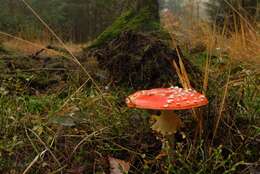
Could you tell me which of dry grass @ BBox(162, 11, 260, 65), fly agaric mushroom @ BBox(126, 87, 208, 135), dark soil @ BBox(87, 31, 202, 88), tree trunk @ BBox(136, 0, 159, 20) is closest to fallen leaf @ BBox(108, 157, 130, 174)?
fly agaric mushroom @ BBox(126, 87, 208, 135)

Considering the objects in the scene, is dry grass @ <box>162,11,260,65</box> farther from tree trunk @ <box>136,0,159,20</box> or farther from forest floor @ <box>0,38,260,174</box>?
forest floor @ <box>0,38,260,174</box>

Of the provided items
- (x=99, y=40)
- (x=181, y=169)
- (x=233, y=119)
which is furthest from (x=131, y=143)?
(x=99, y=40)

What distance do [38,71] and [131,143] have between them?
1.80 metres

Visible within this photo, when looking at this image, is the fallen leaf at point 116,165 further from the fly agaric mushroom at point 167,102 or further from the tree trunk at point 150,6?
the tree trunk at point 150,6

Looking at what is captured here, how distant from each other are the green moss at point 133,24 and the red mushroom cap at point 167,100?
8.67 feet

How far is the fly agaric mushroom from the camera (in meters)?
1.77

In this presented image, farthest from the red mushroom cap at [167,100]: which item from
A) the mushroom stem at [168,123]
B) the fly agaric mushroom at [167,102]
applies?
the mushroom stem at [168,123]

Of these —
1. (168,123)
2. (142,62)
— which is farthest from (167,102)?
(142,62)

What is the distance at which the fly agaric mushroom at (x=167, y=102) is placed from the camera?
177 cm

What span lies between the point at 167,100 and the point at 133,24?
9.62 feet

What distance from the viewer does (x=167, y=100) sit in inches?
71.5

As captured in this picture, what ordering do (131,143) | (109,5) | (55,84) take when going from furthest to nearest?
(109,5) < (55,84) < (131,143)

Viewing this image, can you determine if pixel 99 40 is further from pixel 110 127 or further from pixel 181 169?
pixel 181 169

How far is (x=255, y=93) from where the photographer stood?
2.58 metres
